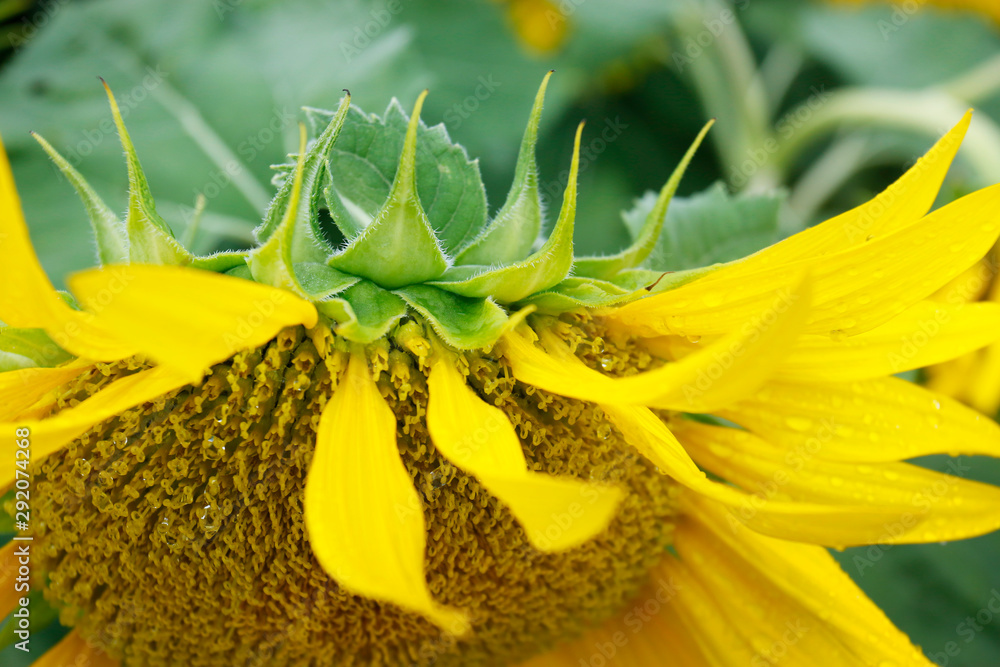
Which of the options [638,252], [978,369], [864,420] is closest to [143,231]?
[638,252]

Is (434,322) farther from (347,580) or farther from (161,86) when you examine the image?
(161,86)

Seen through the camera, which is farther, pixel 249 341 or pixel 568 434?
pixel 568 434

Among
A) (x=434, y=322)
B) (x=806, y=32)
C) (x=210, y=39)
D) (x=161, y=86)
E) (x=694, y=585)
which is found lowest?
(x=694, y=585)

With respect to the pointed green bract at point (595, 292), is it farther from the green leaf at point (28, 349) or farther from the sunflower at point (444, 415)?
the green leaf at point (28, 349)

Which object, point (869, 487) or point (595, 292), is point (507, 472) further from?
point (869, 487)

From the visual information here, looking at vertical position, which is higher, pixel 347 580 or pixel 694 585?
pixel 347 580

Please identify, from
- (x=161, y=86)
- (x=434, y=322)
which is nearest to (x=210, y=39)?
(x=161, y=86)

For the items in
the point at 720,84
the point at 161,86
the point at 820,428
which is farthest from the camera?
the point at 720,84

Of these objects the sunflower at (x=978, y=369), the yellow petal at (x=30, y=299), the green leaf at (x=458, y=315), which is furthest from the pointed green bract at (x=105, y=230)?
the sunflower at (x=978, y=369)
